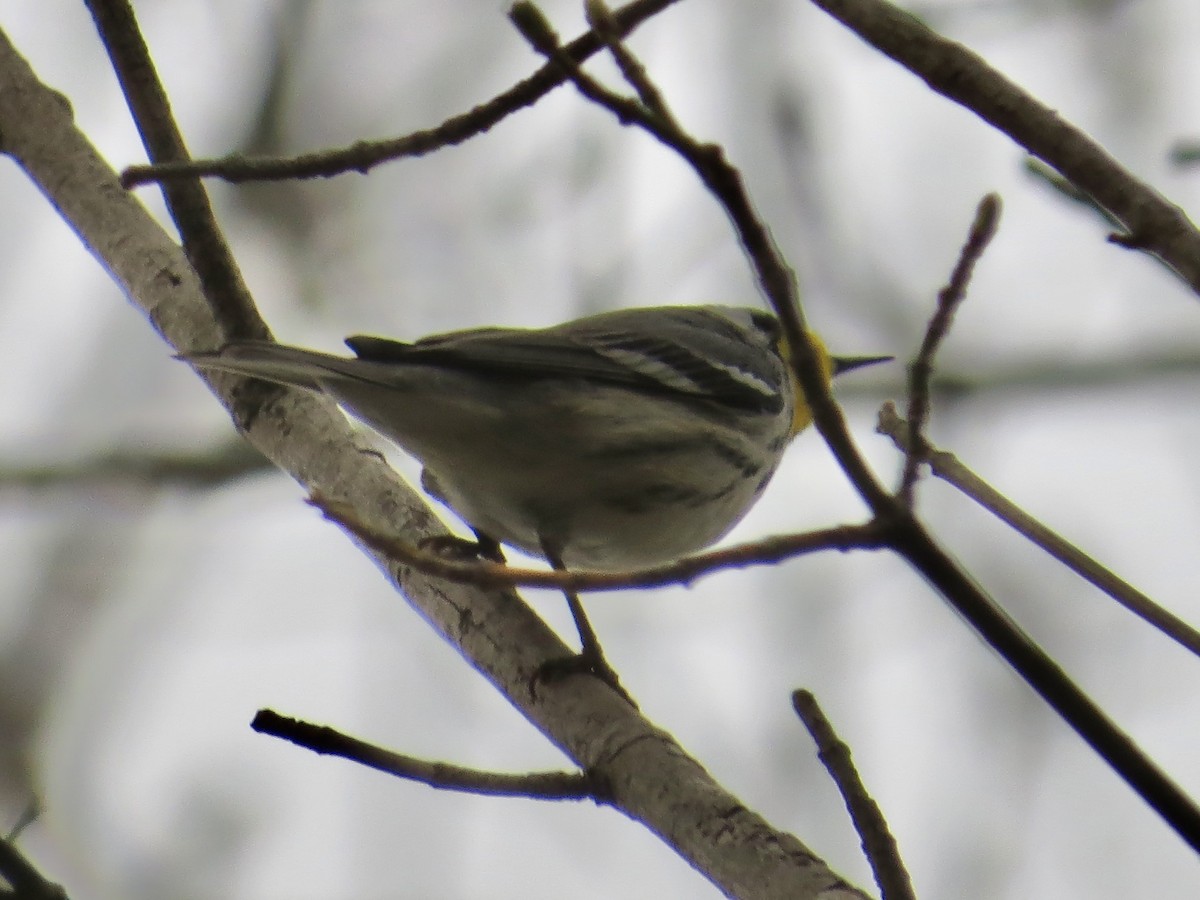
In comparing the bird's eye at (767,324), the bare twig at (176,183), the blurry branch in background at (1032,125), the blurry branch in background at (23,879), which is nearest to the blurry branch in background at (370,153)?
the bare twig at (176,183)

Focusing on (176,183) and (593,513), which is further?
(593,513)

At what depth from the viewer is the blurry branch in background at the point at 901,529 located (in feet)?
4.02

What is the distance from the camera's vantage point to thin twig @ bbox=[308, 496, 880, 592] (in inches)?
55.4

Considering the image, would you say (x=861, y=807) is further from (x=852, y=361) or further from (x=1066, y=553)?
(x=852, y=361)

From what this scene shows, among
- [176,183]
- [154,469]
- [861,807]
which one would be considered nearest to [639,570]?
[861,807]

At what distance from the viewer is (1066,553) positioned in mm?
1626

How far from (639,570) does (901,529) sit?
533 mm

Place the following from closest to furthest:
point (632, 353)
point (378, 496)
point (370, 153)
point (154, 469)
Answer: point (370, 153)
point (378, 496)
point (632, 353)
point (154, 469)

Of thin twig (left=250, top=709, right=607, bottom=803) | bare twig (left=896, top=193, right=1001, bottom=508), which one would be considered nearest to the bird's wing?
thin twig (left=250, top=709, right=607, bottom=803)

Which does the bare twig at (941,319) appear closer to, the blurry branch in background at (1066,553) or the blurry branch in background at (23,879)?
the blurry branch in background at (1066,553)

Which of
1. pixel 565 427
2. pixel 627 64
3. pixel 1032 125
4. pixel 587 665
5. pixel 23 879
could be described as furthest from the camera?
pixel 565 427

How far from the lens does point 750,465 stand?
454 cm

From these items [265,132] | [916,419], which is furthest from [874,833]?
[265,132]

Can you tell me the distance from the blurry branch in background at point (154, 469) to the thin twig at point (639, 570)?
452cm
